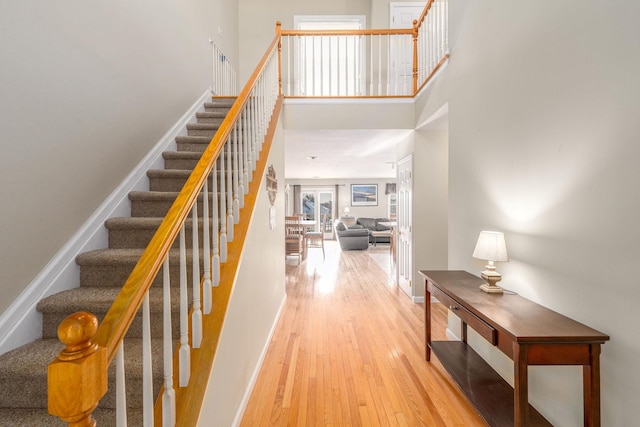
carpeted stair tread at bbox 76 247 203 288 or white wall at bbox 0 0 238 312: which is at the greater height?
white wall at bbox 0 0 238 312

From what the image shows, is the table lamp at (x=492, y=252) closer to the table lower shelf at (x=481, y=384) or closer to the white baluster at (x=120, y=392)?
the table lower shelf at (x=481, y=384)

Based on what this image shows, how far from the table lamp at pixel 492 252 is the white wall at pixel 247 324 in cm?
158

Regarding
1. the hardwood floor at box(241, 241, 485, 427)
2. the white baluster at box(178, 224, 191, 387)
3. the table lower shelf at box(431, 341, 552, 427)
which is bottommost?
the hardwood floor at box(241, 241, 485, 427)

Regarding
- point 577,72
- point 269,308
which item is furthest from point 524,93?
point 269,308

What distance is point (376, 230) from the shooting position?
9930mm

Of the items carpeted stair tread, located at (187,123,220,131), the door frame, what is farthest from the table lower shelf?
carpeted stair tread, located at (187,123,220,131)

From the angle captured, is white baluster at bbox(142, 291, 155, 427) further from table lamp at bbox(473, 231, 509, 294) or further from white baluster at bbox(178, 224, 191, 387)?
table lamp at bbox(473, 231, 509, 294)

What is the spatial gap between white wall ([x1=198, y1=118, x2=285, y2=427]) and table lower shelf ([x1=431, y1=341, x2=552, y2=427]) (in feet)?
4.74

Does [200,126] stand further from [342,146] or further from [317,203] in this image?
[317,203]

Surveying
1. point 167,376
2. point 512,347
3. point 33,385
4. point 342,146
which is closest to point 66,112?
point 33,385

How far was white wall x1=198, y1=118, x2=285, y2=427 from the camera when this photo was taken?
1.38 metres

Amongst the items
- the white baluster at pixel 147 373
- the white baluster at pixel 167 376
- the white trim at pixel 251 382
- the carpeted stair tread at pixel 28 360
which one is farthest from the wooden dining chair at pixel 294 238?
the white baluster at pixel 147 373

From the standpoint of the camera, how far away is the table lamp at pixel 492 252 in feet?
5.68

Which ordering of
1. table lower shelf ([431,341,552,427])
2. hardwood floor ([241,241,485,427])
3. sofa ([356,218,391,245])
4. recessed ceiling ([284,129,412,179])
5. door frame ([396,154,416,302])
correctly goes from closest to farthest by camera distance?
1. table lower shelf ([431,341,552,427])
2. hardwood floor ([241,241,485,427])
3. door frame ([396,154,416,302])
4. recessed ceiling ([284,129,412,179])
5. sofa ([356,218,391,245])
